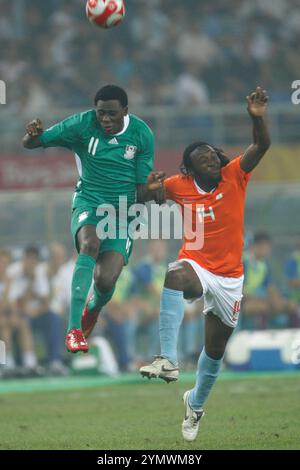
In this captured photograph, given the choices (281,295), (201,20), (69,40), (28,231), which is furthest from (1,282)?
(201,20)

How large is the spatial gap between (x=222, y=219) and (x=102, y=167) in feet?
4.03

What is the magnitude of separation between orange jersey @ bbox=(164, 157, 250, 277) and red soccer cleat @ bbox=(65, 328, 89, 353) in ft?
3.54

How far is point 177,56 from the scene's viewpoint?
23.2 meters

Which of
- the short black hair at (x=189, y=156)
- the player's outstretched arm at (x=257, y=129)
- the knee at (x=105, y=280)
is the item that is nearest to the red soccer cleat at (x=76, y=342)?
the knee at (x=105, y=280)

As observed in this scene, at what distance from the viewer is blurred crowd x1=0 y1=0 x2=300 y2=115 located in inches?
880

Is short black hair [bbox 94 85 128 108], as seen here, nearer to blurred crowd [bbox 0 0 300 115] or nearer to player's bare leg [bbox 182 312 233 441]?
player's bare leg [bbox 182 312 233 441]

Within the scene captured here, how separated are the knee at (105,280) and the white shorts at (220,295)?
2.40 ft

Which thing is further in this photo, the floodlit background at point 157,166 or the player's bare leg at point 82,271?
the floodlit background at point 157,166

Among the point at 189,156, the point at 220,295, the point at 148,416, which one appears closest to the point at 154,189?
the point at 189,156

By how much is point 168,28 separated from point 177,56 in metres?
0.71

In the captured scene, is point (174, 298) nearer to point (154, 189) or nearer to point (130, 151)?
point (154, 189)

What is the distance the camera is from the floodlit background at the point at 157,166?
59.7ft

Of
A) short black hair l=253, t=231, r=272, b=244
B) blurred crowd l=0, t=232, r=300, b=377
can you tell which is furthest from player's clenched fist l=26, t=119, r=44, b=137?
short black hair l=253, t=231, r=272, b=244

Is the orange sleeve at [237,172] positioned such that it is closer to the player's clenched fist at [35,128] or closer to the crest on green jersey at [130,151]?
the crest on green jersey at [130,151]
